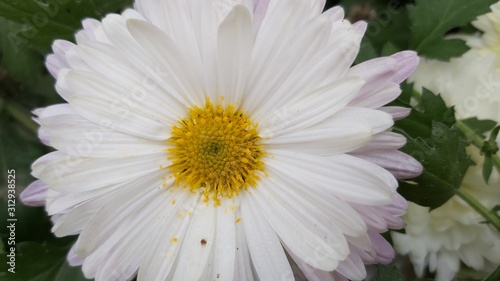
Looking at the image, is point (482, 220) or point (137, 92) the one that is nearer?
point (137, 92)

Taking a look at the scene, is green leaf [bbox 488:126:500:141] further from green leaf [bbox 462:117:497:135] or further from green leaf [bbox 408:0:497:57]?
green leaf [bbox 408:0:497:57]

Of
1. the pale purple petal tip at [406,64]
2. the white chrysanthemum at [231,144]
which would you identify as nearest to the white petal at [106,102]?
the white chrysanthemum at [231,144]

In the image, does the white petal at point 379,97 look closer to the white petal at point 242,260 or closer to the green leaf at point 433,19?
the white petal at point 242,260

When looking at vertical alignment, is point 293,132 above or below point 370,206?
above

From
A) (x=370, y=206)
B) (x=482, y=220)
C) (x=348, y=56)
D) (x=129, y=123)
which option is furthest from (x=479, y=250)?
(x=129, y=123)

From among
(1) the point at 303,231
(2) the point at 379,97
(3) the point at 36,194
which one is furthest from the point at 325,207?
(3) the point at 36,194

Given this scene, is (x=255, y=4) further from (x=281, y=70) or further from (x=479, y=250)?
(x=479, y=250)

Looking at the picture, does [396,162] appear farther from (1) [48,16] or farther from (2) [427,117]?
(1) [48,16]
